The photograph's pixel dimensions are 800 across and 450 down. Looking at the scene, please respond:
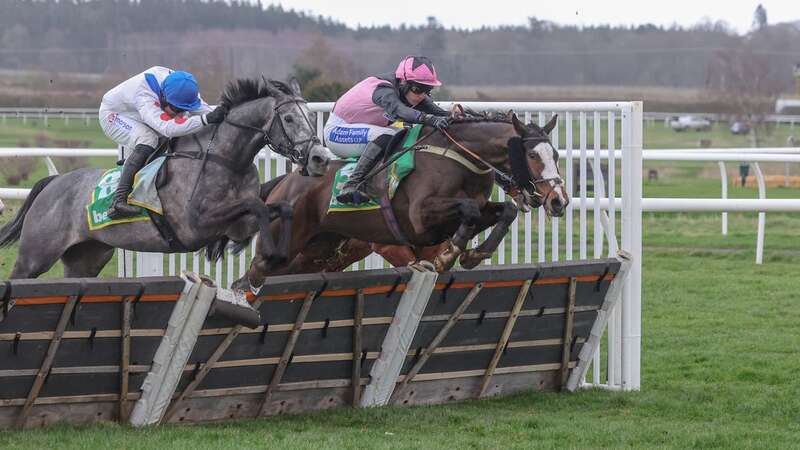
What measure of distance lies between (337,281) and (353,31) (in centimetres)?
1439

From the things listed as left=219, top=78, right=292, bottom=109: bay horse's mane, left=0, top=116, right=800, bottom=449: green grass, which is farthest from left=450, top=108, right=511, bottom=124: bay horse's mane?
left=0, top=116, right=800, bottom=449: green grass

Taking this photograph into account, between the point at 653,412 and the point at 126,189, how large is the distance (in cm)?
279

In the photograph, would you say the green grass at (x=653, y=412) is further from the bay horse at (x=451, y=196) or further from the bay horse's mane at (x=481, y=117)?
the bay horse's mane at (x=481, y=117)

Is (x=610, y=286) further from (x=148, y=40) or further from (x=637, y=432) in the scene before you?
(x=148, y=40)

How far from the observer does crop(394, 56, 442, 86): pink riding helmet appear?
7.02m

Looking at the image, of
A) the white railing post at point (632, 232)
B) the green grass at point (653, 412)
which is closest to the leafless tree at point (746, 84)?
the green grass at point (653, 412)

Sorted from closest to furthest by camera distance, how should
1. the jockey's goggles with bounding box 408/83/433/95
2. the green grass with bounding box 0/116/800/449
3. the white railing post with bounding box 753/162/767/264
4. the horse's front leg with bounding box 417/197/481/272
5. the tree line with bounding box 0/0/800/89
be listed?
the green grass with bounding box 0/116/800/449 → the horse's front leg with bounding box 417/197/481/272 → the jockey's goggles with bounding box 408/83/433/95 → the white railing post with bounding box 753/162/767/264 → the tree line with bounding box 0/0/800/89

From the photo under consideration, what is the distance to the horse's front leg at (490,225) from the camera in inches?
260

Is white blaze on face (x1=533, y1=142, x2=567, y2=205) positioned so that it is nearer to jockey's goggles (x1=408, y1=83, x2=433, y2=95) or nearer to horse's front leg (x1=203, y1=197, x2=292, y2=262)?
jockey's goggles (x1=408, y1=83, x2=433, y2=95)

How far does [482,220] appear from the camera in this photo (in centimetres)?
683

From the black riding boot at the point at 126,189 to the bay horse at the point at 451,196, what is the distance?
2.41ft

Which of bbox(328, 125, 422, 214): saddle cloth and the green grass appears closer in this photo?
the green grass

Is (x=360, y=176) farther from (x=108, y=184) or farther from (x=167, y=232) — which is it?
(x=108, y=184)

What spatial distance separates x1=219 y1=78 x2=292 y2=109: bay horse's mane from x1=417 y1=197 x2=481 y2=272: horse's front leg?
1.00 meters
